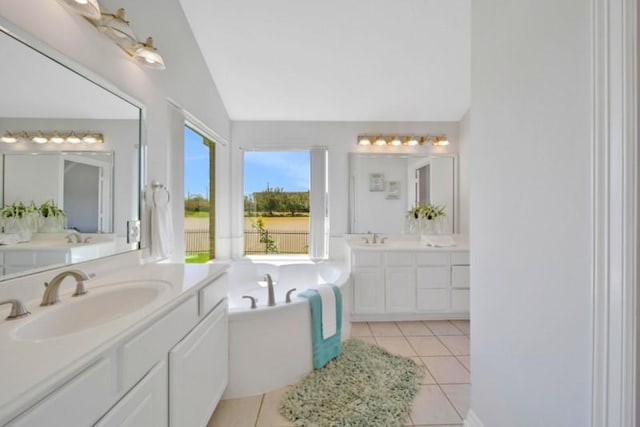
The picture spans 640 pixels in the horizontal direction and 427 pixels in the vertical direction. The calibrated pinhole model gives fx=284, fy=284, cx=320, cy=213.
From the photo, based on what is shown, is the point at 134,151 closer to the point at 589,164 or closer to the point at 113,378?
the point at 113,378

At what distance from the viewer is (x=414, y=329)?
120 inches

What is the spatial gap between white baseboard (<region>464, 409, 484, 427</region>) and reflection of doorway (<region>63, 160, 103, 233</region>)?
92.7 inches

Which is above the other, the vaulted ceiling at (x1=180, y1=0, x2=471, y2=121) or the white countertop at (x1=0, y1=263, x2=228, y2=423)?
the vaulted ceiling at (x1=180, y1=0, x2=471, y2=121)

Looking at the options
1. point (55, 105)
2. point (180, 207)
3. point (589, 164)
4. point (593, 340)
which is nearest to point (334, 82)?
point (180, 207)

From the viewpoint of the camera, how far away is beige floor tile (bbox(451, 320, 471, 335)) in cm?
301

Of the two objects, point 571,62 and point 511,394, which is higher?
point 571,62

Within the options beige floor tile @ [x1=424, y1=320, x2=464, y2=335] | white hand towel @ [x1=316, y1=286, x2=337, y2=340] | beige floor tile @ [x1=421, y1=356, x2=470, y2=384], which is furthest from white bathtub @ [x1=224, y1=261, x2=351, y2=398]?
beige floor tile @ [x1=424, y1=320, x2=464, y2=335]

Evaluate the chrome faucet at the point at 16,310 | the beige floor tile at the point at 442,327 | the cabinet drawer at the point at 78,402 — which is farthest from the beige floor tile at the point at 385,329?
the chrome faucet at the point at 16,310

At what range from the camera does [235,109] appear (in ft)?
11.9

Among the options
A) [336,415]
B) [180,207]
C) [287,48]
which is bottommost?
[336,415]

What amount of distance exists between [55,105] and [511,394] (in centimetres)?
249

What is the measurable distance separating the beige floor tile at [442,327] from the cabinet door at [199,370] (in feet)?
7.24

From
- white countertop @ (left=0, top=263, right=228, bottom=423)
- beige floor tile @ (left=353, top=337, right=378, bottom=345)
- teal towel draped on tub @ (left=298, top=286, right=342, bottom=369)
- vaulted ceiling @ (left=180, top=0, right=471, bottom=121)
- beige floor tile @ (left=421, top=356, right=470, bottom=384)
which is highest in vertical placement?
vaulted ceiling @ (left=180, top=0, right=471, bottom=121)

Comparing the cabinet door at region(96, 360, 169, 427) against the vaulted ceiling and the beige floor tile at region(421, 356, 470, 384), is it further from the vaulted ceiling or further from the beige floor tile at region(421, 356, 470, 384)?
the vaulted ceiling
